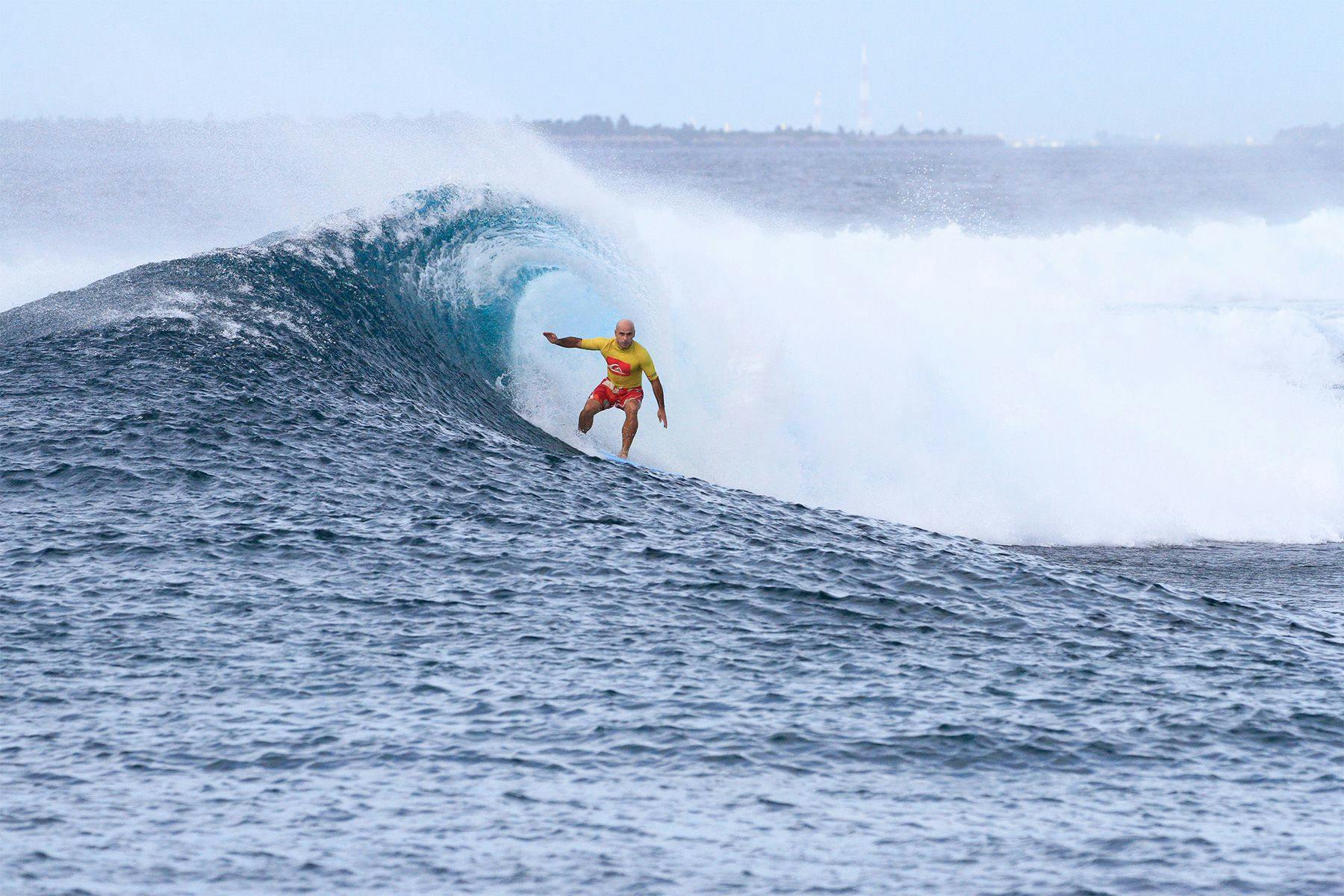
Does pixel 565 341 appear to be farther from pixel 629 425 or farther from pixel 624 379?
pixel 629 425

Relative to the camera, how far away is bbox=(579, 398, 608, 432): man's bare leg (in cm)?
1477

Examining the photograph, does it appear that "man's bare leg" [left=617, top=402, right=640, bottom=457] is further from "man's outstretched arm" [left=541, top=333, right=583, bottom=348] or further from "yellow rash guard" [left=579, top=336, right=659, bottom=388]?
"man's outstretched arm" [left=541, top=333, right=583, bottom=348]

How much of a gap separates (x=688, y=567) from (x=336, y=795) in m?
3.89

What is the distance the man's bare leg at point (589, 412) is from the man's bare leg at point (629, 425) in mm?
295

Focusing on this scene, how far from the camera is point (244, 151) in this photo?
67.9 metres

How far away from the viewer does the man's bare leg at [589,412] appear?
1477 cm

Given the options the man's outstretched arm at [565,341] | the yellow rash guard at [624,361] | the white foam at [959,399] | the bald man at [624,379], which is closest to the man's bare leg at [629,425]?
the bald man at [624,379]

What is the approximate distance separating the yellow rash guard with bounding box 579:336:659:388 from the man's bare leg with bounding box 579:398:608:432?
0.30 m

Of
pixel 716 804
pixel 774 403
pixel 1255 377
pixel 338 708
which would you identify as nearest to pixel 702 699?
pixel 716 804

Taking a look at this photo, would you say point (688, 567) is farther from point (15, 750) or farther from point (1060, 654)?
point (15, 750)

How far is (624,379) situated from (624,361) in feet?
0.69

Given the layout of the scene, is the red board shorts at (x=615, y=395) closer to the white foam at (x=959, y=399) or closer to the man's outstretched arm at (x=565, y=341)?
the man's outstretched arm at (x=565, y=341)

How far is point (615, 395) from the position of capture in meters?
14.7

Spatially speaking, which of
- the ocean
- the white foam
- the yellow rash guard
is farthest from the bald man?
the white foam
